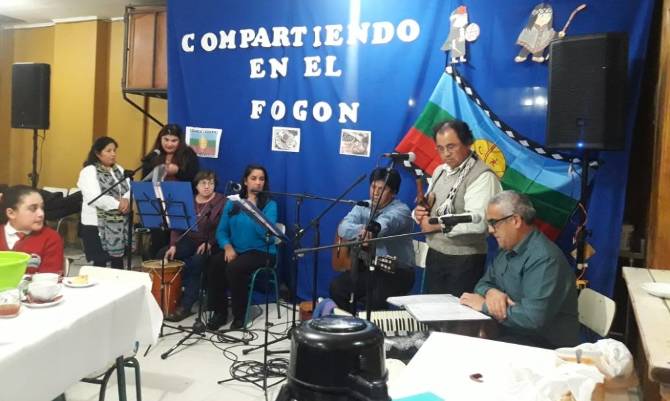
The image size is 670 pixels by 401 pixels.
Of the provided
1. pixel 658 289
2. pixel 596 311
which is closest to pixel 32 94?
pixel 596 311

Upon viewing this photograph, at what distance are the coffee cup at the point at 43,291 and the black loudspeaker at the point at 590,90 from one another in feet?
7.79

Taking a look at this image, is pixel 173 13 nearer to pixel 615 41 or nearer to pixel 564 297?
pixel 615 41

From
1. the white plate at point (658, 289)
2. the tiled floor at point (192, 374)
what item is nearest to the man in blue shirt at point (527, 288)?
the white plate at point (658, 289)

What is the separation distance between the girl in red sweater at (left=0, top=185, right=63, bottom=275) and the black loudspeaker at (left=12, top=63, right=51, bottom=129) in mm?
3436

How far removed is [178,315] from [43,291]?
2.15 metres

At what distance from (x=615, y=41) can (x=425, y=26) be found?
1.25m

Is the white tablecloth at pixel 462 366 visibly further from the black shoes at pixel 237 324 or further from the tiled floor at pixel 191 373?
the black shoes at pixel 237 324

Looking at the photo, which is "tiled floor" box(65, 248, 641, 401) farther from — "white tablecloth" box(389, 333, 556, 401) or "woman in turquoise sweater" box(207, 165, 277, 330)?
"white tablecloth" box(389, 333, 556, 401)

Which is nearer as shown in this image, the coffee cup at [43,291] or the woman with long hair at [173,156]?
the coffee cup at [43,291]

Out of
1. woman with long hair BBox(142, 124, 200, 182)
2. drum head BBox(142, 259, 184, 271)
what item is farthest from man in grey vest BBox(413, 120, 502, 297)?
woman with long hair BBox(142, 124, 200, 182)

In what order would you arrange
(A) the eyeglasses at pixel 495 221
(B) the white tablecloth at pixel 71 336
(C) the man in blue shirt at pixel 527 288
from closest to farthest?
(B) the white tablecloth at pixel 71 336 → (C) the man in blue shirt at pixel 527 288 → (A) the eyeglasses at pixel 495 221

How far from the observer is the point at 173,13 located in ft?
14.8

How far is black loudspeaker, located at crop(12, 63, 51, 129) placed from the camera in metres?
5.37

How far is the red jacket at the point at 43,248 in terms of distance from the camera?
231cm
